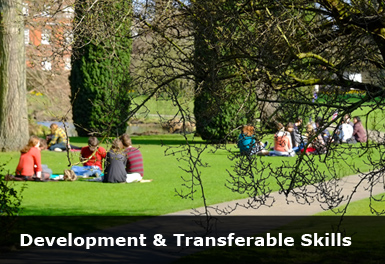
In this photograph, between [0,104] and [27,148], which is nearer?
[27,148]

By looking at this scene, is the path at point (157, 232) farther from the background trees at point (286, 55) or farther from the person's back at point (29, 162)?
the person's back at point (29, 162)

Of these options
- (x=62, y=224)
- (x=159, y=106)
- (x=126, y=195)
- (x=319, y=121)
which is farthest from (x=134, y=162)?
(x=159, y=106)

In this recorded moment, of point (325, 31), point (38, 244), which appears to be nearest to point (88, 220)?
point (38, 244)

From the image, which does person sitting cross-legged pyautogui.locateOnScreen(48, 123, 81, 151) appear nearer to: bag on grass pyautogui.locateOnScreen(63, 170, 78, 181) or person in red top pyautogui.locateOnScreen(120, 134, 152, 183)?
bag on grass pyautogui.locateOnScreen(63, 170, 78, 181)

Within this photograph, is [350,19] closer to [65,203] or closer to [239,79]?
[239,79]

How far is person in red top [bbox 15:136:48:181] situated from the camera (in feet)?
44.8

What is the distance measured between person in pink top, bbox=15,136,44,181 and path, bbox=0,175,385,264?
4673 mm

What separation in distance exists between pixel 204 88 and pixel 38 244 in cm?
305

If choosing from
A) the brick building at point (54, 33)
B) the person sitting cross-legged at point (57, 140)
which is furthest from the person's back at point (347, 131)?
the brick building at point (54, 33)

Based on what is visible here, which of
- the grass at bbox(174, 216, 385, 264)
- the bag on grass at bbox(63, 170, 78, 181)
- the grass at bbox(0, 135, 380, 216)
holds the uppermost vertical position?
the bag on grass at bbox(63, 170, 78, 181)

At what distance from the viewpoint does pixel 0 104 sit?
2066cm

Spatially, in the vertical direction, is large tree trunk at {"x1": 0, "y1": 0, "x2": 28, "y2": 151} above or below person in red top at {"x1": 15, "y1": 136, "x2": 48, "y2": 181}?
above

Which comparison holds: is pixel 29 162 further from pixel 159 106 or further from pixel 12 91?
pixel 159 106

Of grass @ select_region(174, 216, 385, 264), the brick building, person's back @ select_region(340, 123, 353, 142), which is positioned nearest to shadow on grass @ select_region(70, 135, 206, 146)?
person's back @ select_region(340, 123, 353, 142)
